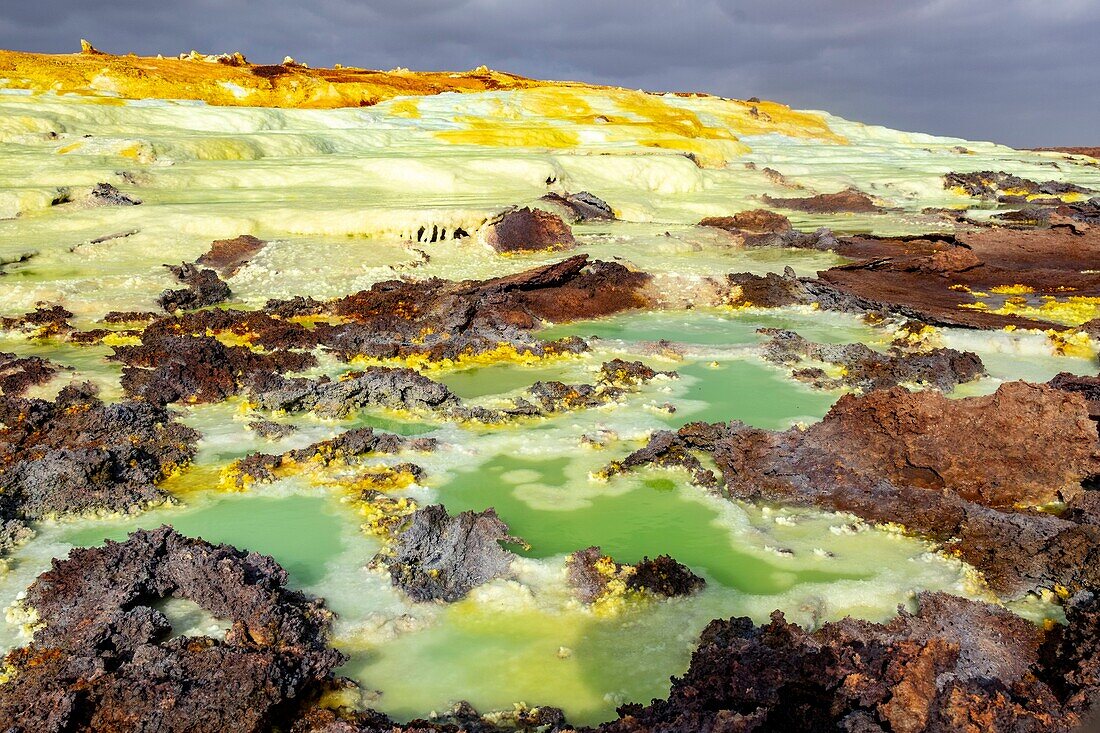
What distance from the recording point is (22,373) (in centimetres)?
952

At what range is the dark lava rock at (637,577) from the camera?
18.2ft

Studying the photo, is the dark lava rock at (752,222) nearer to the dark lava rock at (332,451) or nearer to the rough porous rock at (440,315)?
the rough porous rock at (440,315)

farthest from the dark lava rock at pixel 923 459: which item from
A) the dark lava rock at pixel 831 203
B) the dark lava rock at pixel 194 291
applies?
the dark lava rock at pixel 831 203

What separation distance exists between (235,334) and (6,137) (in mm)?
19690

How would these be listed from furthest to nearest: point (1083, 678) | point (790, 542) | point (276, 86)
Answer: point (276, 86)
point (790, 542)
point (1083, 678)

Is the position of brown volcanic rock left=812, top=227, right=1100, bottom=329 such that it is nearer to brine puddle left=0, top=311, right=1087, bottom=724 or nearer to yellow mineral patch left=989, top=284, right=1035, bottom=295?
yellow mineral patch left=989, top=284, right=1035, bottom=295

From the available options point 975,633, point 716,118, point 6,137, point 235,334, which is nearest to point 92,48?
point 6,137

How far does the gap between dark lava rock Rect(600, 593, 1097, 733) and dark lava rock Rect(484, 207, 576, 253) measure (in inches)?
548

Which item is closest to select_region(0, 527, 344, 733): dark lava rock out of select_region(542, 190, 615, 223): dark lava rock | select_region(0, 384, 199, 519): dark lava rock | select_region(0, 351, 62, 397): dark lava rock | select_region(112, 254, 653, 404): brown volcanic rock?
select_region(0, 384, 199, 519): dark lava rock

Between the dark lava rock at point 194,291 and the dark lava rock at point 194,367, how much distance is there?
233 cm

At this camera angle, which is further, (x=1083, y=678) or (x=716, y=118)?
(x=716, y=118)

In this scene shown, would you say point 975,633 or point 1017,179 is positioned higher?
point 1017,179

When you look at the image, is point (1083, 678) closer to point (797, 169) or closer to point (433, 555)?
point (433, 555)

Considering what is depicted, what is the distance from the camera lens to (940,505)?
6.59m
